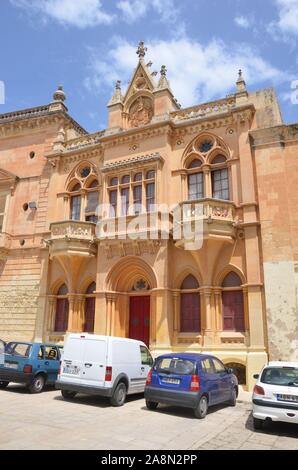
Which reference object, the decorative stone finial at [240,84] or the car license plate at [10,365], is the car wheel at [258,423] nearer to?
the car license plate at [10,365]

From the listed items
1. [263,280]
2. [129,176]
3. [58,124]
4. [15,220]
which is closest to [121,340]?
[263,280]

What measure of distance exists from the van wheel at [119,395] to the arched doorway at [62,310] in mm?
9978

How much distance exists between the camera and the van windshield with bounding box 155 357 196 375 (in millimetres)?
10352

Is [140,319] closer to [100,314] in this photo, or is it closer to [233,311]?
[100,314]

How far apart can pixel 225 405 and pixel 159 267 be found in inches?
283

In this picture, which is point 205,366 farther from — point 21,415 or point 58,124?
point 58,124

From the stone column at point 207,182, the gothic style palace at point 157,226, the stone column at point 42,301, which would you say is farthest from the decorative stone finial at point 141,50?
the stone column at point 42,301

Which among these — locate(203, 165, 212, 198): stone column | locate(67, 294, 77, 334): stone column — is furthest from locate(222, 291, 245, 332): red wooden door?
locate(67, 294, 77, 334): stone column

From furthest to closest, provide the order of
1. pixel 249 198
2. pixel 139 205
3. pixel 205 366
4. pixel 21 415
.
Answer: pixel 139 205
pixel 249 198
pixel 205 366
pixel 21 415

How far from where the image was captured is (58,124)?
954 inches

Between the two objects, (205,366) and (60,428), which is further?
(205,366)

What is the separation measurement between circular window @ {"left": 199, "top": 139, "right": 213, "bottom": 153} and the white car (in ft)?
40.0

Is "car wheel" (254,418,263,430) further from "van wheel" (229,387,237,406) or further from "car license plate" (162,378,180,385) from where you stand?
"van wheel" (229,387,237,406)

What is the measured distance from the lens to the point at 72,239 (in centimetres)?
1948
